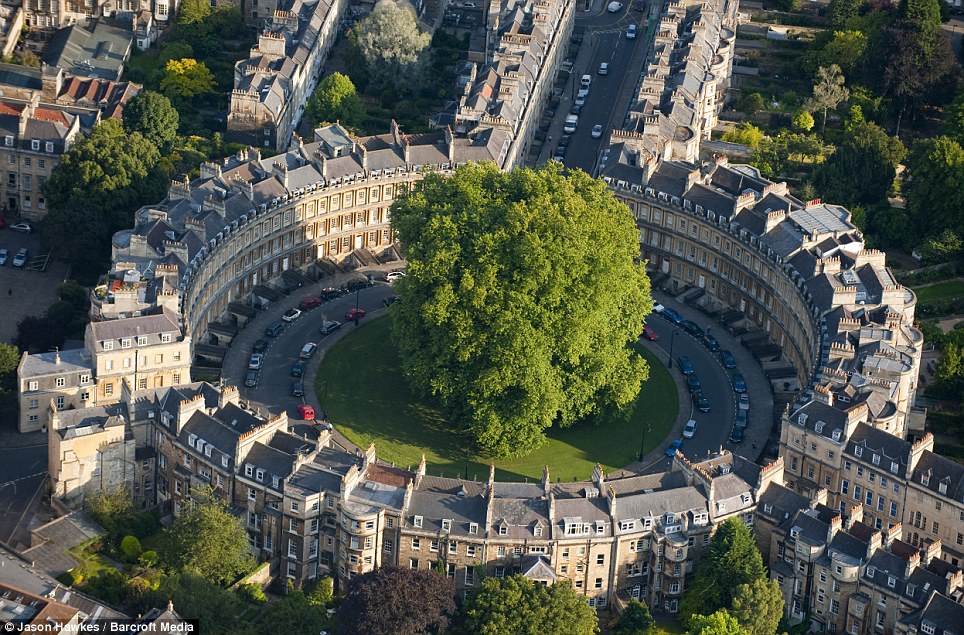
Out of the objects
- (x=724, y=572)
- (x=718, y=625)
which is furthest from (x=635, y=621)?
(x=718, y=625)

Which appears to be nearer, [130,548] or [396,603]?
[396,603]

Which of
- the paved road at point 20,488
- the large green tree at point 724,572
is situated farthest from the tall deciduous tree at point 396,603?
the paved road at point 20,488

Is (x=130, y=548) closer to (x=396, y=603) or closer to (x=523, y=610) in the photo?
(x=396, y=603)

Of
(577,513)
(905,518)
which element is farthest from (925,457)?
(577,513)

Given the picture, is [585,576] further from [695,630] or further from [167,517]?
[167,517]

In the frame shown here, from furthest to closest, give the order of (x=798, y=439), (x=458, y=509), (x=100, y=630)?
(x=798, y=439) < (x=458, y=509) < (x=100, y=630)

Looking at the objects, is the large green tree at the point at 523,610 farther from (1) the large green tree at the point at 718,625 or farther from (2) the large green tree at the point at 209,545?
(2) the large green tree at the point at 209,545
